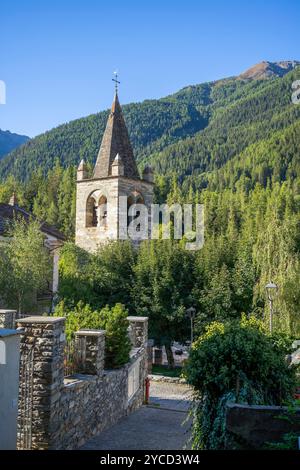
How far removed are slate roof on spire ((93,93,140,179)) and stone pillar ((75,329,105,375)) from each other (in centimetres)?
1917

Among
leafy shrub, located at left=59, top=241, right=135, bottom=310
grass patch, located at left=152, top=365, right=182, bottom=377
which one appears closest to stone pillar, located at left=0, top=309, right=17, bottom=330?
leafy shrub, located at left=59, top=241, right=135, bottom=310

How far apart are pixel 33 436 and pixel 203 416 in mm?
2454

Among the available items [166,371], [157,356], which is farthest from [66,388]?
[157,356]

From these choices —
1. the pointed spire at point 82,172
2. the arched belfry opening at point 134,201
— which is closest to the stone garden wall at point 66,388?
the arched belfry opening at point 134,201

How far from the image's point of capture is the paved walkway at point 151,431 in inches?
344

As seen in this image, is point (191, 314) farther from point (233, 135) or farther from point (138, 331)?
point (233, 135)

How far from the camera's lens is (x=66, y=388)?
25.3 feet

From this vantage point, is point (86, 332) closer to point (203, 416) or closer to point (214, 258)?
point (203, 416)

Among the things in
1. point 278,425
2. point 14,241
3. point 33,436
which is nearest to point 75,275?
point 14,241

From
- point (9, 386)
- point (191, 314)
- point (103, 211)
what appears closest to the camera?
point (9, 386)

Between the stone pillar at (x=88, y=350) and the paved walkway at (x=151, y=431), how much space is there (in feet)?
4.18

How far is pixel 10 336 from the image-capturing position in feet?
20.9

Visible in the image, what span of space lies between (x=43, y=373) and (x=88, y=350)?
224cm

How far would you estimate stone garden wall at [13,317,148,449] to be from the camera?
7004mm
